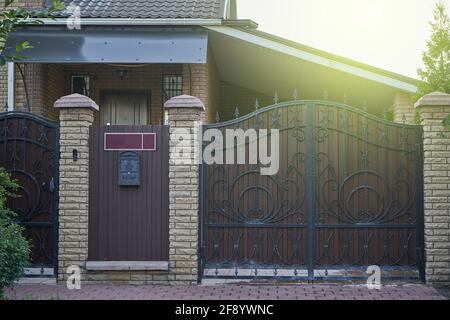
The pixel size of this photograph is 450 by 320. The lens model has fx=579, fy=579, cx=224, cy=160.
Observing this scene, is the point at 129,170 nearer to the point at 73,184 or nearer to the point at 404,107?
the point at 73,184

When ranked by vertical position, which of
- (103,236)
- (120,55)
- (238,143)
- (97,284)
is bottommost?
(97,284)

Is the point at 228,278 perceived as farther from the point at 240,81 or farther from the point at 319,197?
the point at 240,81

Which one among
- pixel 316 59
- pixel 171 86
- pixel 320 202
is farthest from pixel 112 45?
pixel 320 202

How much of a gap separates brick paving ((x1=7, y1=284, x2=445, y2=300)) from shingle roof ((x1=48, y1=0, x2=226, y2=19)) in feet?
18.8

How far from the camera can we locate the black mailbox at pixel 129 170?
7.98 metres

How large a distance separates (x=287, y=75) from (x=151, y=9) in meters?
3.39

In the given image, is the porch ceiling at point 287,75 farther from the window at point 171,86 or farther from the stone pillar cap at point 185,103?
the stone pillar cap at point 185,103

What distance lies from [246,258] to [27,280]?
3039 millimetres

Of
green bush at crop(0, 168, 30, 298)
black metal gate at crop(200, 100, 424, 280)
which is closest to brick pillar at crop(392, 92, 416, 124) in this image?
black metal gate at crop(200, 100, 424, 280)

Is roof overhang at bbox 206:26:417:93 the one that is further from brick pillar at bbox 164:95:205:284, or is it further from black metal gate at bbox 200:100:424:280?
brick pillar at bbox 164:95:205:284

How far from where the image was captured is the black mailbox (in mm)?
7977

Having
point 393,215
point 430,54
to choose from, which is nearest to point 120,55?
point 393,215

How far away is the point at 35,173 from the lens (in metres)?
8.22

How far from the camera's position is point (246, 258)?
317 inches
